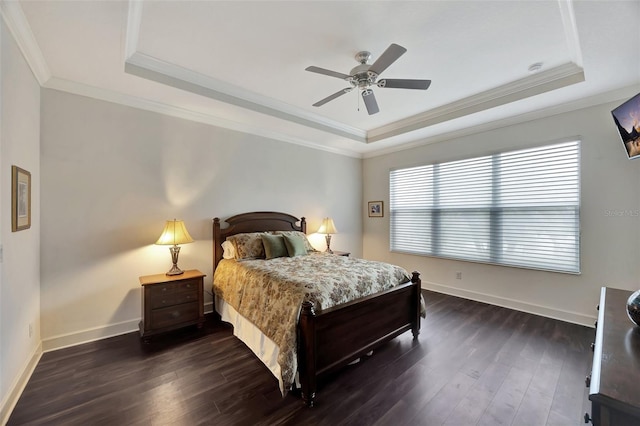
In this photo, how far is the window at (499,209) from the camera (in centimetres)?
330

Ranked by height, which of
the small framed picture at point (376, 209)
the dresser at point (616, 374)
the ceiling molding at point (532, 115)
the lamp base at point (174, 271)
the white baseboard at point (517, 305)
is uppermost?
the ceiling molding at point (532, 115)

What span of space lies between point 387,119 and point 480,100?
4.34ft

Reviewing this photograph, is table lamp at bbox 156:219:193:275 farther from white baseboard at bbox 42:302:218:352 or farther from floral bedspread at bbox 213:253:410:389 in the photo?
white baseboard at bbox 42:302:218:352

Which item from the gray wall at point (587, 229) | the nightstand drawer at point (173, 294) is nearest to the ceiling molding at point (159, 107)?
the nightstand drawer at point (173, 294)

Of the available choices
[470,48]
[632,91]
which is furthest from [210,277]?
[632,91]

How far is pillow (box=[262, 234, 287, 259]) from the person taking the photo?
3.52 metres

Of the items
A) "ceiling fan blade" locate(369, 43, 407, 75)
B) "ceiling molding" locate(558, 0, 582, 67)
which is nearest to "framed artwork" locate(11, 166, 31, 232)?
"ceiling fan blade" locate(369, 43, 407, 75)

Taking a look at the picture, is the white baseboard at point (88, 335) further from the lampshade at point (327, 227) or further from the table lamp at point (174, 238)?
the lampshade at point (327, 227)

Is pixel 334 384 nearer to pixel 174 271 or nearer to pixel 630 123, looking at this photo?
pixel 174 271

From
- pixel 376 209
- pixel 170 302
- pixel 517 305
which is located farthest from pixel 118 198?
pixel 517 305

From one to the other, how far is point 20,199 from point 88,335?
1.63 meters

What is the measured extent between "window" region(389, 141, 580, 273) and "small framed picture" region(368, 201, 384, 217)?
1.45ft

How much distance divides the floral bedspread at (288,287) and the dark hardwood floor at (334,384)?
385 millimetres

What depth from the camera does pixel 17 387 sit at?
6.38ft
